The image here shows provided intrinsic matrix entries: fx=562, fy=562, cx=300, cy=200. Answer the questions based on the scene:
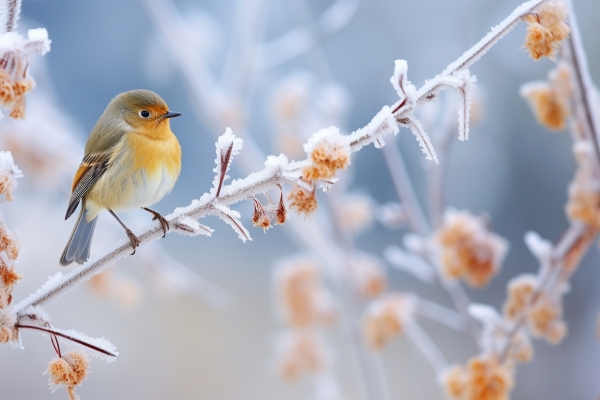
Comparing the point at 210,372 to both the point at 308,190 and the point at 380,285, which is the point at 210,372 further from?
the point at 308,190

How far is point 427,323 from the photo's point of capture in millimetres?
2025

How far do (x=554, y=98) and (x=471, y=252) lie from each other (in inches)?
8.4

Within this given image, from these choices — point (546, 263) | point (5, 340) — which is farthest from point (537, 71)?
point (5, 340)

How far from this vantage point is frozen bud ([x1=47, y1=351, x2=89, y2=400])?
368mm

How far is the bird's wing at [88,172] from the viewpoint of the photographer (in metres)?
0.66

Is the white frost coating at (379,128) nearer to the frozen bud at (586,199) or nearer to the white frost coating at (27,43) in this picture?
the white frost coating at (27,43)

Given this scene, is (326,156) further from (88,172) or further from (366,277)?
(366,277)

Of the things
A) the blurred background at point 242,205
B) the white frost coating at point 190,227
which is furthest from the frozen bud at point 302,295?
the white frost coating at point 190,227

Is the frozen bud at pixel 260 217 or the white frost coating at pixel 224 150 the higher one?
the white frost coating at pixel 224 150

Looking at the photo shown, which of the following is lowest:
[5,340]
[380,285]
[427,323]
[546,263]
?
[5,340]

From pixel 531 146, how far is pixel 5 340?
1.79 m

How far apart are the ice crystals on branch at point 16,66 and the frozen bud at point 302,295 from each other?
2.41 ft

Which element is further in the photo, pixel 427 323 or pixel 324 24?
pixel 427 323

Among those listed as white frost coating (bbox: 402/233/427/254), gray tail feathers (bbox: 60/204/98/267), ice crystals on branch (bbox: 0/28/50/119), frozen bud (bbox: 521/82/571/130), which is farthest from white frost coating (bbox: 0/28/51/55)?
white frost coating (bbox: 402/233/427/254)
